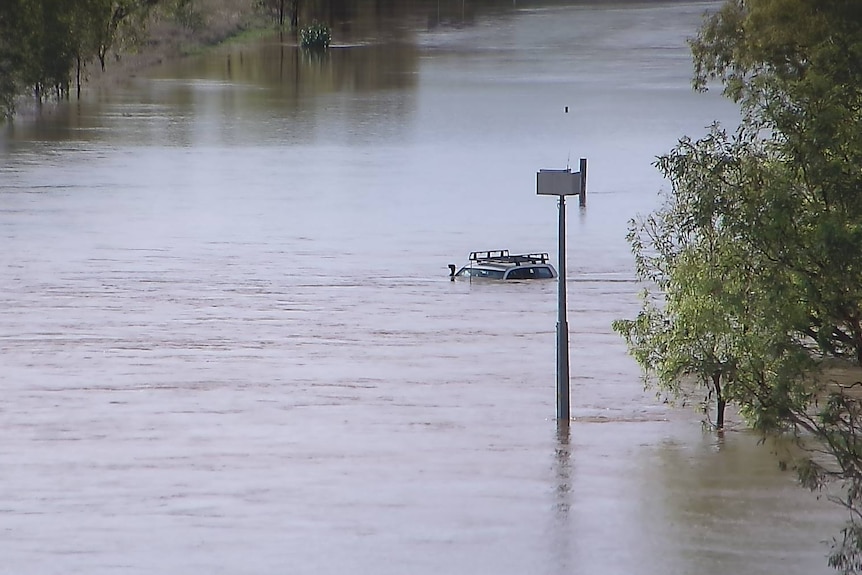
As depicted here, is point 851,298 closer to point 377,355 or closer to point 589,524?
point 589,524

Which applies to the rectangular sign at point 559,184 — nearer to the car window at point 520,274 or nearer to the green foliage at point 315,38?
the car window at point 520,274

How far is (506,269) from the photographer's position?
113 feet

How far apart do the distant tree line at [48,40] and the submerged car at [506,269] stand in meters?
24.4

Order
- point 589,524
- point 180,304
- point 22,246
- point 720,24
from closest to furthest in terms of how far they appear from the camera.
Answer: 1. point 589,524
2. point 180,304
3. point 22,246
4. point 720,24

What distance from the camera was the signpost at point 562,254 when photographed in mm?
19141

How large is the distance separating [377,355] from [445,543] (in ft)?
37.9

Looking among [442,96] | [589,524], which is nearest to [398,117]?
[442,96]

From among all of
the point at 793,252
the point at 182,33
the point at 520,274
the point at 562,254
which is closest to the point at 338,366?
the point at 562,254

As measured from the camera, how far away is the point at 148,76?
3132 inches

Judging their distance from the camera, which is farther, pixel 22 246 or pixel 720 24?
pixel 720 24

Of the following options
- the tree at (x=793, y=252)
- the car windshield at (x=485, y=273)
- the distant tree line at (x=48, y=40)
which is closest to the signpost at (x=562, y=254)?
the tree at (x=793, y=252)

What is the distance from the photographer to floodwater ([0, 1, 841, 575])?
1606 centimetres

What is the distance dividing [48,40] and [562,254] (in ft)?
144

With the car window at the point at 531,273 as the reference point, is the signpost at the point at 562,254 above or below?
above
